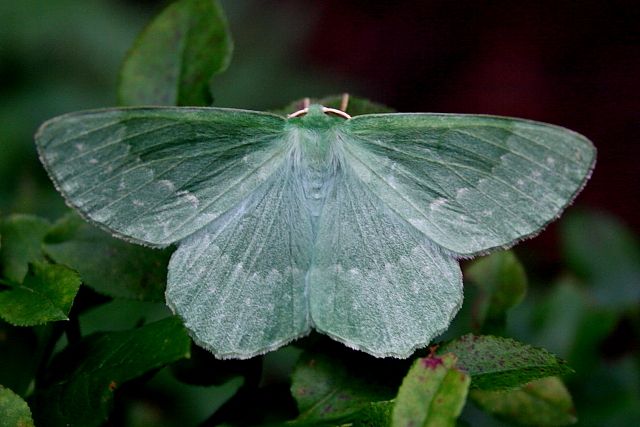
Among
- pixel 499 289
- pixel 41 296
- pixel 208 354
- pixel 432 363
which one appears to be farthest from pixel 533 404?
pixel 41 296

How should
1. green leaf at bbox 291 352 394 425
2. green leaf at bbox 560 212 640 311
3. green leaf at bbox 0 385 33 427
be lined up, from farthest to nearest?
1. green leaf at bbox 560 212 640 311
2. green leaf at bbox 291 352 394 425
3. green leaf at bbox 0 385 33 427

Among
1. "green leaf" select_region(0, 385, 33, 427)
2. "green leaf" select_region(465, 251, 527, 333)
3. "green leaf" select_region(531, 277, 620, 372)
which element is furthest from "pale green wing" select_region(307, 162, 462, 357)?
"green leaf" select_region(531, 277, 620, 372)

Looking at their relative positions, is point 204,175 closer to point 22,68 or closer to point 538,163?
point 538,163

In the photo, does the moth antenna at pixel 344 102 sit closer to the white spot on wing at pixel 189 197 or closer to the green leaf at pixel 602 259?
the white spot on wing at pixel 189 197

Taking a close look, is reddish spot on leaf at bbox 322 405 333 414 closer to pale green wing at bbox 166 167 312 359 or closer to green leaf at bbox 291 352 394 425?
green leaf at bbox 291 352 394 425

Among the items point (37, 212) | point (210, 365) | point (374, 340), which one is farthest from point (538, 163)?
point (37, 212)
